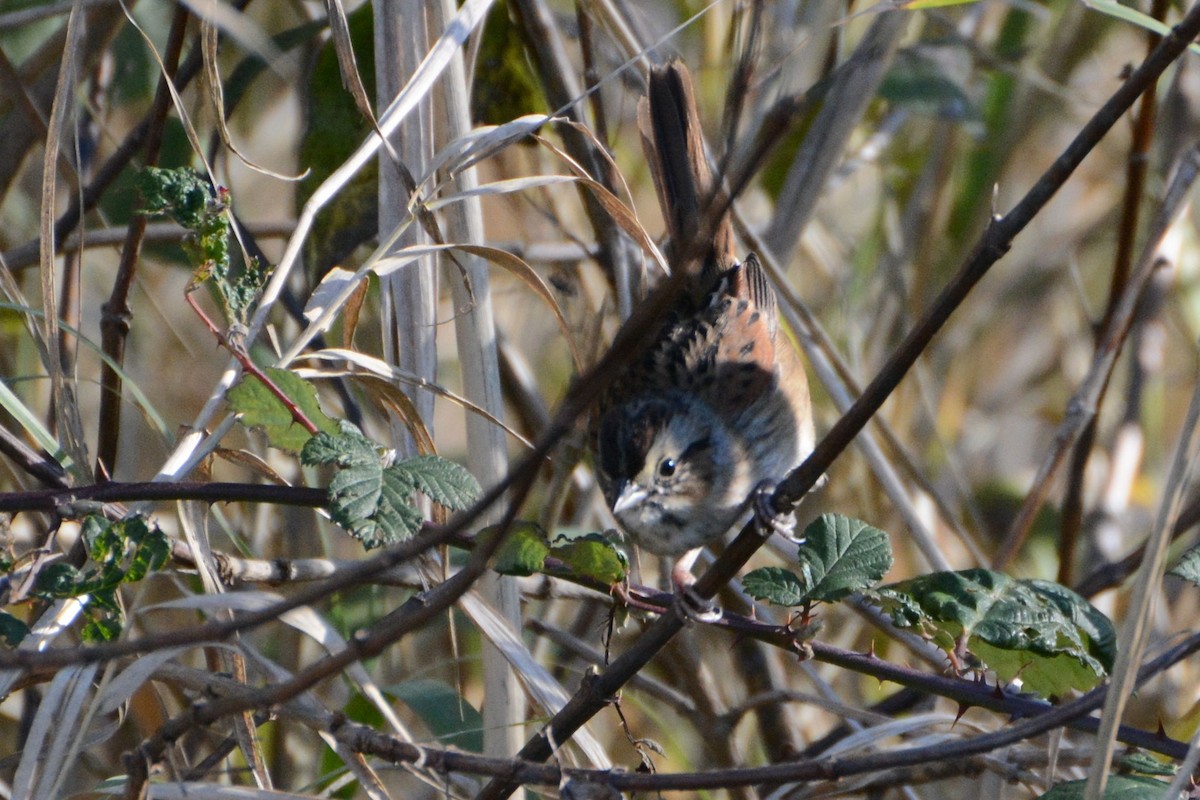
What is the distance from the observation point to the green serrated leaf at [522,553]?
1604 mm

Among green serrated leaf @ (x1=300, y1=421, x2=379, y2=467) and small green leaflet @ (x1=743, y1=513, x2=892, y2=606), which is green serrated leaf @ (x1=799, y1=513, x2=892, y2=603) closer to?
small green leaflet @ (x1=743, y1=513, x2=892, y2=606)

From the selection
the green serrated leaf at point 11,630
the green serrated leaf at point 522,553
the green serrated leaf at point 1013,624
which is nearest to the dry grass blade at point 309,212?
the green serrated leaf at point 11,630

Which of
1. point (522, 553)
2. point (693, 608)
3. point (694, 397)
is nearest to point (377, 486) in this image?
point (522, 553)

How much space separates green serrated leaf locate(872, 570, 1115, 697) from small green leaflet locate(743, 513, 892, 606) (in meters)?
0.04

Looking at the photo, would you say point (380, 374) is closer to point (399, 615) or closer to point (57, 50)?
point (399, 615)

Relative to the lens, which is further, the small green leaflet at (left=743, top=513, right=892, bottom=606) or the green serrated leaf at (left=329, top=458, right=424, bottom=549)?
the small green leaflet at (left=743, top=513, right=892, bottom=606)

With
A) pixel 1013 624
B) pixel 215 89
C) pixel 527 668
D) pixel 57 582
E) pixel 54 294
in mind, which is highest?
pixel 215 89

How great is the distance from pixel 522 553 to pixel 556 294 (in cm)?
167

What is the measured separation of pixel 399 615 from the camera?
183 cm

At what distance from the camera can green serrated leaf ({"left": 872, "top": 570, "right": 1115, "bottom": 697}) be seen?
67.3 inches

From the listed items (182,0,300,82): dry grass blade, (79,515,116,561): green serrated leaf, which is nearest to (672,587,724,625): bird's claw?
(79,515,116,561): green serrated leaf

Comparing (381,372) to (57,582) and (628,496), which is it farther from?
(628,496)

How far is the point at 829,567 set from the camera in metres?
1.74

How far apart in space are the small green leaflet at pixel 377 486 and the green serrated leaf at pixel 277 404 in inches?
2.0
